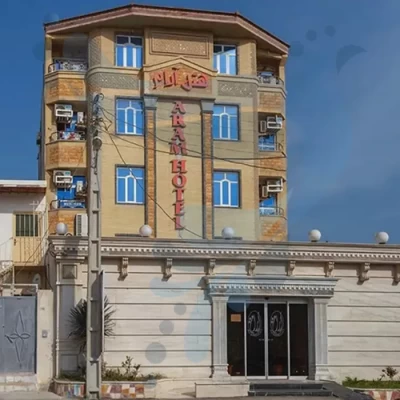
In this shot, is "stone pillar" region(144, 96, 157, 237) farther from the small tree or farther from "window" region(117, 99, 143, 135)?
the small tree

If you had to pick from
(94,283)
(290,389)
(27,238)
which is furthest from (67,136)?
(290,389)

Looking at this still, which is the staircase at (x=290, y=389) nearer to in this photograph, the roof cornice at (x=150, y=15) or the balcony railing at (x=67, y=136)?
the balcony railing at (x=67, y=136)

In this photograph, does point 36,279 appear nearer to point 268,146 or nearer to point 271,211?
point 271,211

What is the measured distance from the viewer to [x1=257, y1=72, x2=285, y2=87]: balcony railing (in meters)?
34.8

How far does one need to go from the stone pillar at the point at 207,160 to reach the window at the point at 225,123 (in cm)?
33

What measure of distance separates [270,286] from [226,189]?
42.3 feet

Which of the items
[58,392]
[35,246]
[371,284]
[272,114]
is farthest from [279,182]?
[58,392]

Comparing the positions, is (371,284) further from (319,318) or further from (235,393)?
(235,393)

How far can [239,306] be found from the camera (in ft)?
66.7

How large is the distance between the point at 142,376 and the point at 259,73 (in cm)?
1909

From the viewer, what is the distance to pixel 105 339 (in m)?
19.3

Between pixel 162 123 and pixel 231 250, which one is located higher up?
pixel 162 123

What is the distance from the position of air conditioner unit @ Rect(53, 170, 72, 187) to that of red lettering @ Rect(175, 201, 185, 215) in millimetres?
4166

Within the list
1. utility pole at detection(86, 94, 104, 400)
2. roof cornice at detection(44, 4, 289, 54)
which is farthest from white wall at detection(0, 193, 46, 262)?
utility pole at detection(86, 94, 104, 400)
